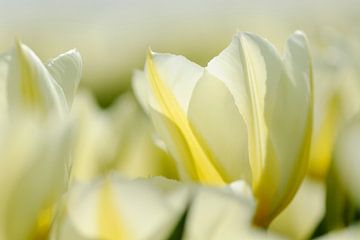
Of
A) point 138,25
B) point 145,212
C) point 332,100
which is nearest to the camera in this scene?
point 145,212

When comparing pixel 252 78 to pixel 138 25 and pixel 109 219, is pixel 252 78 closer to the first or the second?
pixel 109 219

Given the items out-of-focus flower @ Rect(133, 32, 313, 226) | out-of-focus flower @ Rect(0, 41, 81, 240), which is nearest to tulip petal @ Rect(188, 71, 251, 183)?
out-of-focus flower @ Rect(133, 32, 313, 226)

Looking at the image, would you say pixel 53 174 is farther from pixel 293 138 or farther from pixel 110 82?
pixel 110 82

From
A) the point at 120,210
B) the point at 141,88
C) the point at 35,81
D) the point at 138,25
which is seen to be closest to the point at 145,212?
the point at 120,210

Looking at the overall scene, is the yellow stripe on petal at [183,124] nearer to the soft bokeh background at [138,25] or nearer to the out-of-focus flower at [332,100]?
the out-of-focus flower at [332,100]

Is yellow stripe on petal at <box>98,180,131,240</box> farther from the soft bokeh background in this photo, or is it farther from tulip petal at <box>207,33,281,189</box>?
the soft bokeh background

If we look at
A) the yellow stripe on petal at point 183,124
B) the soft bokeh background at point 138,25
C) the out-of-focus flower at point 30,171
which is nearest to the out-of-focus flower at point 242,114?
the yellow stripe on petal at point 183,124
